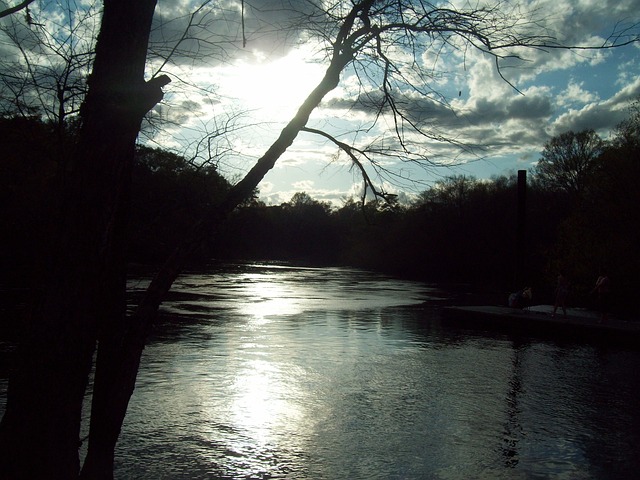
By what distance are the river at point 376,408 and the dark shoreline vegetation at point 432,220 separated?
7.64 ft

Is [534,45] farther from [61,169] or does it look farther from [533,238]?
[533,238]

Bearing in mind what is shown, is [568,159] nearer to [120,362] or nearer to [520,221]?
[520,221]

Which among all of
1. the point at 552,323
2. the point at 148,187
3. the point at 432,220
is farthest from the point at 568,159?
the point at 148,187

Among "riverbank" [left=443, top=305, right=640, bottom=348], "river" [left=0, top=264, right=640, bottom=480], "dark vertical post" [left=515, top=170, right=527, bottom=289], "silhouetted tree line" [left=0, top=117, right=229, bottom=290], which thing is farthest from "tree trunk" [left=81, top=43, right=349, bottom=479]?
"dark vertical post" [left=515, top=170, right=527, bottom=289]

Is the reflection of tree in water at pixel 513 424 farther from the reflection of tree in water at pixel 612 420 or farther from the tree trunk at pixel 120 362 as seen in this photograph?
the tree trunk at pixel 120 362

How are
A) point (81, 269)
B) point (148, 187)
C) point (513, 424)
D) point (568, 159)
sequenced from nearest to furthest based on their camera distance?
point (81, 269), point (148, 187), point (513, 424), point (568, 159)

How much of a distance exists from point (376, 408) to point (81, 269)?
7.03 m

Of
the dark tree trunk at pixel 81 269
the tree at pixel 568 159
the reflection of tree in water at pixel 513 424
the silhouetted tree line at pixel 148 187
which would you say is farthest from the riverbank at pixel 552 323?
the tree at pixel 568 159

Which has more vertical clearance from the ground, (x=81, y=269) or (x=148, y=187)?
(x=148, y=187)

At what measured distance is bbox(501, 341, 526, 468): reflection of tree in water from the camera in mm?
7480

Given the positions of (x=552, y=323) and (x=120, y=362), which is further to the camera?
(x=552, y=323)

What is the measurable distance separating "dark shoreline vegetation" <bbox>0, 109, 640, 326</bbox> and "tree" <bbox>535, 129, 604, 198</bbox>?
0.32 ft

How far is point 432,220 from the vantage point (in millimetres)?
83875

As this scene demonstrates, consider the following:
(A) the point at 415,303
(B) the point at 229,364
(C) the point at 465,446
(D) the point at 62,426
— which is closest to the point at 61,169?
(D) the point at 62,426
